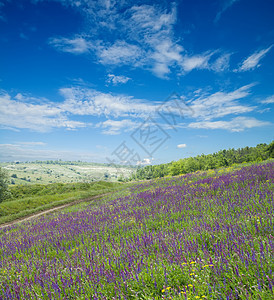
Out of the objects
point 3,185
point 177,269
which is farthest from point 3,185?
A: point 177,269

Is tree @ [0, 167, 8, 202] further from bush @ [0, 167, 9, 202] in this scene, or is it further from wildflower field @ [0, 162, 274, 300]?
wildflower field @ [0, 162, 274, 300]

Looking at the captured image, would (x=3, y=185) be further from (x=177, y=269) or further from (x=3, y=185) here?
(x=177, y=269)

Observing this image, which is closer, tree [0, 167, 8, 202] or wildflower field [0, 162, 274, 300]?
wildflower field [0, 162, 274, 300]

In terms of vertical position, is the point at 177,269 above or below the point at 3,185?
above

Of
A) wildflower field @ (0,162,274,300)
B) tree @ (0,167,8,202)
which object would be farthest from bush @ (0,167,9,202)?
wildflower field @ (0,162,274,300)

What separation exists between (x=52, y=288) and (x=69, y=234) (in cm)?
367

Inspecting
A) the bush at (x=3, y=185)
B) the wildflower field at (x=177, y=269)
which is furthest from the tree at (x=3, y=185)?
the wildflower field at (x=177, y=269)

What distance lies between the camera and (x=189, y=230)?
14.5 ft

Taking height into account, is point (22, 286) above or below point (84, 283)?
below

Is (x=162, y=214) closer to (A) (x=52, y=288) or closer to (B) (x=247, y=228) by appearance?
(B) (x=247, y=228)

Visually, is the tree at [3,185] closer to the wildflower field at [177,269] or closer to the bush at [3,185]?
the bush at [3,185]

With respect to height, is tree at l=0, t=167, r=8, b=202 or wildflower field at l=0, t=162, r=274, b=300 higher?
wildflower field at l=0, t=162, r=274, b=300

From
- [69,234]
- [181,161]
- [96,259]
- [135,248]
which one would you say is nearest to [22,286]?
[96,259]

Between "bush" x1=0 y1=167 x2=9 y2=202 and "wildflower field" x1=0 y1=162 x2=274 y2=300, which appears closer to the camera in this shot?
"wildflower field" x1=0 y1=162 x2=274 y2=300
